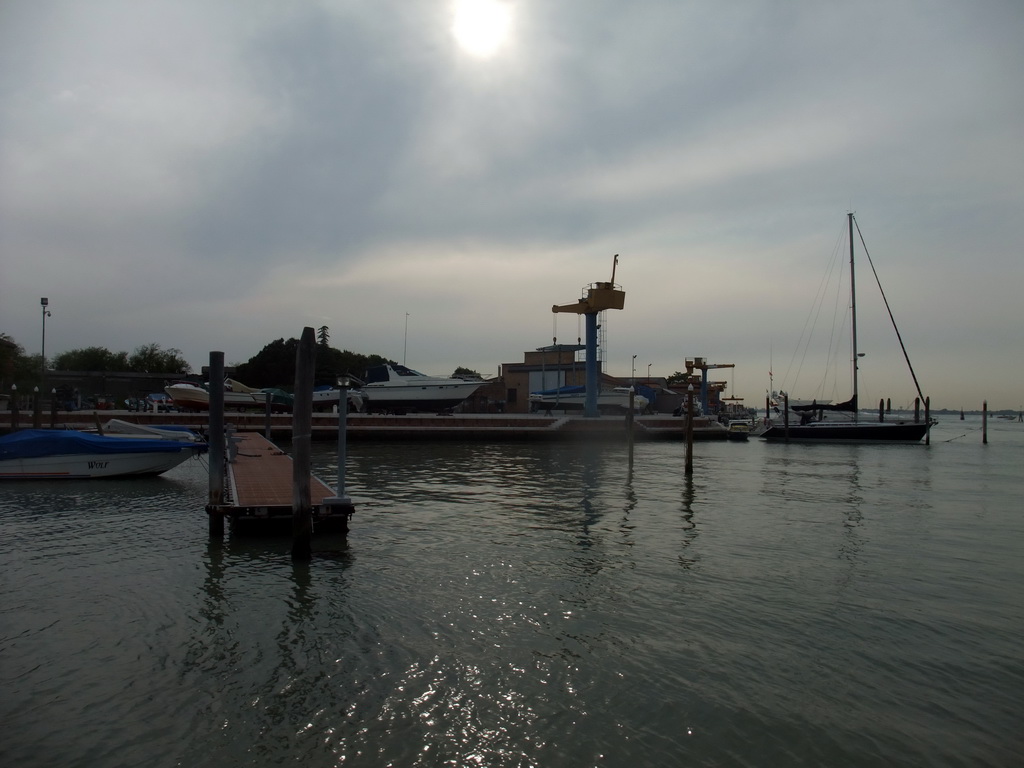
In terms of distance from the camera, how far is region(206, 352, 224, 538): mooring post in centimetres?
1291

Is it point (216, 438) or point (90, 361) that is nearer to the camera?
point (216, 438)

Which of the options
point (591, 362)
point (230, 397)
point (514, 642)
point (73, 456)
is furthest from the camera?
point (230, 397)

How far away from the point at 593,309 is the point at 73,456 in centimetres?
3126

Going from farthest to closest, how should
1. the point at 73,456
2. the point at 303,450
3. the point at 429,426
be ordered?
the point at 429,426
the point at 73,456
the point at 303,450

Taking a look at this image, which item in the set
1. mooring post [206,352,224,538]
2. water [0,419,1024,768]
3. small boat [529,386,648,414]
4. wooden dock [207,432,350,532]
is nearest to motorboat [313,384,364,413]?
small boat [529,386,648,414]

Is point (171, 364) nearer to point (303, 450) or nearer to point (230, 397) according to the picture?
point (230, 397)

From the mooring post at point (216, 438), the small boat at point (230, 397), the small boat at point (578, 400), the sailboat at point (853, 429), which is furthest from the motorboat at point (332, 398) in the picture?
the mooring post at point (216, 438)

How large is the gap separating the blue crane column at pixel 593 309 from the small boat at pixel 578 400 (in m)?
12.0

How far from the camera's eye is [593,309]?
4538 centimetres

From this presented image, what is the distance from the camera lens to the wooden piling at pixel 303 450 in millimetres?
10867

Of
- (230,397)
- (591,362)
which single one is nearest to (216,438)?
(591,362)

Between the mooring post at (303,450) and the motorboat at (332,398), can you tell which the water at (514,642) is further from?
the motorboat at (332,398)

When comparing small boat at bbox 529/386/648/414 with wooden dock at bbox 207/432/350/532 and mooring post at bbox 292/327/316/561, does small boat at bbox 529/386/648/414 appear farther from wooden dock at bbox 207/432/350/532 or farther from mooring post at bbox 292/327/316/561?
mooring post at bbox 292/327/316/561

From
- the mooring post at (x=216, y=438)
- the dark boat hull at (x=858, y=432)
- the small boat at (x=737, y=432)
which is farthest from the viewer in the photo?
the small boat at (x=737, y=432)
